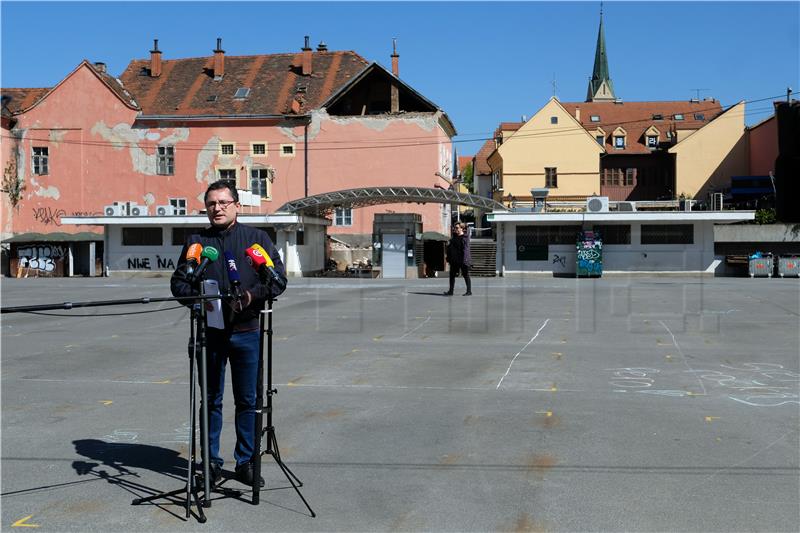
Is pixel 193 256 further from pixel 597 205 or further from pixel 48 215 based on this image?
pixel 48 215

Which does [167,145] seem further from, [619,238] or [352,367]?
[352,367]

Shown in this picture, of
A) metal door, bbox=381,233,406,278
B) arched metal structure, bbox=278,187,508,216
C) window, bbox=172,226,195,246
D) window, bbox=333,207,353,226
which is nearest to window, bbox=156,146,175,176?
window, bbox=333,207,353,226

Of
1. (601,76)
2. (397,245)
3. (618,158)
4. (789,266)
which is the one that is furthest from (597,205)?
(601,76)

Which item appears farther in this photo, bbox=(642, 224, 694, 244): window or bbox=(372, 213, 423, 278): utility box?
bbox=(372, 213, 423, 278): utility box

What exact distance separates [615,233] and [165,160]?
2890 cm

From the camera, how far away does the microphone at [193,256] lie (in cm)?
539

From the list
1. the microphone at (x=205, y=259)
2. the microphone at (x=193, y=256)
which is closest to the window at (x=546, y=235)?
the microphone at (x=193, y=256)

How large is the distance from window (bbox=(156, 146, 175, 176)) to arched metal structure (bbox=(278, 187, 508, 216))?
48.1 feet

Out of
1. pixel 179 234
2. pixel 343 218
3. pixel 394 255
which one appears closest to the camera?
pixel 394 255

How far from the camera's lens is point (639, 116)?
79.4m

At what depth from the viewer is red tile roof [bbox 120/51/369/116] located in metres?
53.0

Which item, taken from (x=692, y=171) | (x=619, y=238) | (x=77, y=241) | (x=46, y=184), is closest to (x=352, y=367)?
(x=619, y=238)

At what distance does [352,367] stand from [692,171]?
2358 inches

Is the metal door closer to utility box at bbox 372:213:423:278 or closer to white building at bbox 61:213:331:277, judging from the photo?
utility box at bbox 372:213:423:278
